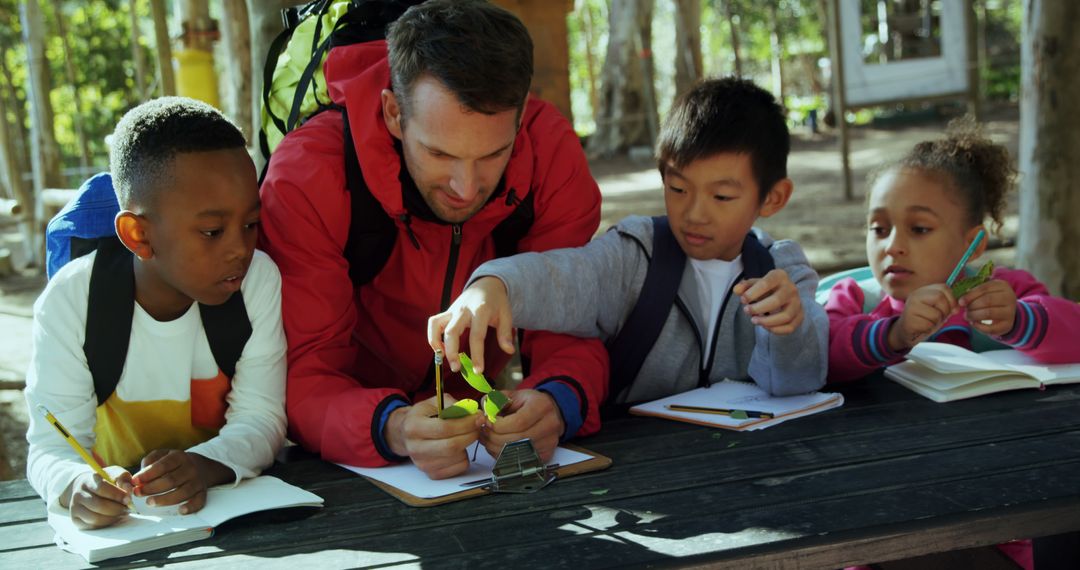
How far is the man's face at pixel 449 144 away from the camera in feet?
7.52

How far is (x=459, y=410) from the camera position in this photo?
2.07m

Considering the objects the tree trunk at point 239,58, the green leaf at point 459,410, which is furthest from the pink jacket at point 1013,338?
the tree trunk at point 239,58

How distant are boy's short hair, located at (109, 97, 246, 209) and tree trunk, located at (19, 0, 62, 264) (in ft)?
27.8

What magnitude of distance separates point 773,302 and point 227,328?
1211mm

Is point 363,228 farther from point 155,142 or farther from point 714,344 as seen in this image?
point 714,344

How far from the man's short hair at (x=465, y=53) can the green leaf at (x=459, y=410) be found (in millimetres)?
671

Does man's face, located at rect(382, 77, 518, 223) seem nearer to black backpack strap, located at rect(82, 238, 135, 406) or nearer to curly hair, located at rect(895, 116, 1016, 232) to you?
black backpack strap, located at rect(82, 238, 135, 406)

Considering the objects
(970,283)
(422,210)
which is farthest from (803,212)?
(422,210)

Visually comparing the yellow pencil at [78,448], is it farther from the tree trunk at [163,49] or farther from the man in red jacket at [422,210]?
the tree trunk at [163,49]

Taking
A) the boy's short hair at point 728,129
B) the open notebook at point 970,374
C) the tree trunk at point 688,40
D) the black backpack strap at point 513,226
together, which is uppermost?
the tree trunk at point 688,40

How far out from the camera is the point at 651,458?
216cm

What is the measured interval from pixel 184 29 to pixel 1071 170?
6.10m

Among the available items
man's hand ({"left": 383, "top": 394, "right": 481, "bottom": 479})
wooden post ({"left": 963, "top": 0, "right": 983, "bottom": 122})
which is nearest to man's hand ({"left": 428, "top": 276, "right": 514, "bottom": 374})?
man's hand ({"left": 383, "top": 394, "right": 481, "bottom": 479})

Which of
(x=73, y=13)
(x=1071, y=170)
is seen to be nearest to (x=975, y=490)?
(x=1071, y=170)
